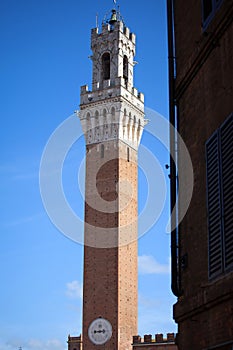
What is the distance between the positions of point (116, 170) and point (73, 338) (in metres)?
10.7

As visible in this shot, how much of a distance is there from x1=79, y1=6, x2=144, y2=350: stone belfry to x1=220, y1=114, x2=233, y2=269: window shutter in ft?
96.8

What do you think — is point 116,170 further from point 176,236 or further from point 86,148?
point 176,236

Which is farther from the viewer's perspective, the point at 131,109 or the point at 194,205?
the point at 131,109

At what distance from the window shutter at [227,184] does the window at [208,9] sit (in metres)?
1.52

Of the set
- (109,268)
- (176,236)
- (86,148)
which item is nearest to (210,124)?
(176,236)

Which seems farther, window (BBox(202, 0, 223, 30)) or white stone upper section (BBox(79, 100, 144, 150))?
white stone upper section (BBox(79, 100, 144, 150))

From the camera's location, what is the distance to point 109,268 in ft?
120

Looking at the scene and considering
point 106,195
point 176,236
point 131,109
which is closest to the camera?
point 176,236

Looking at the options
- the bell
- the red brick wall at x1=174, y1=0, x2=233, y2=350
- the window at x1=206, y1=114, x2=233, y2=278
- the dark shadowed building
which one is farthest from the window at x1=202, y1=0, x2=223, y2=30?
the bell

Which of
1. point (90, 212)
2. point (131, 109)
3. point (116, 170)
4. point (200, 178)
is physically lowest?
point (200, 178)

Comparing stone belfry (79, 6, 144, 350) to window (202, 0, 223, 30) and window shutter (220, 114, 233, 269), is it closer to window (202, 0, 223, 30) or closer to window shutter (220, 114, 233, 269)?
window (202, 0, 223, 30)

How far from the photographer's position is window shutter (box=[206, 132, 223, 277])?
6684 millimetres

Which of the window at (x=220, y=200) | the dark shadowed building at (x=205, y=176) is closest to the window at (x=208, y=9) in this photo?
the dark shadowed building at (x=205, y=176)

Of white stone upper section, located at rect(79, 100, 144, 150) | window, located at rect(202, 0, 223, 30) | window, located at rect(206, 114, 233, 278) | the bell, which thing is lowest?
window, located at rect(206, 114, 233, 278)
